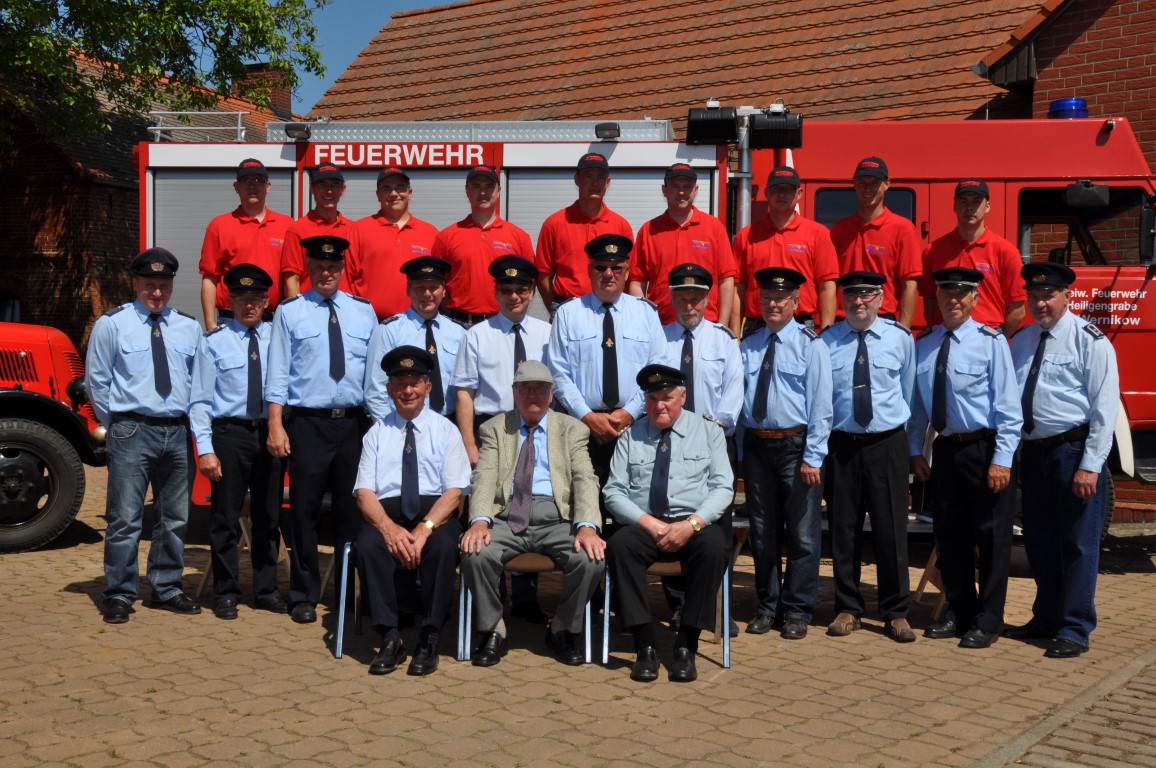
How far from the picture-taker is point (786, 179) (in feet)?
24.3

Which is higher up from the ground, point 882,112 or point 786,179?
point 882,112

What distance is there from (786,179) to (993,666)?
3189 millimetres

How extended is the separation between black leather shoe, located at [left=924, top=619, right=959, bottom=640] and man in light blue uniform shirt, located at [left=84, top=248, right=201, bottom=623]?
4147 millimetres

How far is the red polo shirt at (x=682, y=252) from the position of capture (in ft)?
24.0

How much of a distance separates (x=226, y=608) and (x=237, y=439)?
956 mm

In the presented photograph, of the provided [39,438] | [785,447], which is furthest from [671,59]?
[785,447]

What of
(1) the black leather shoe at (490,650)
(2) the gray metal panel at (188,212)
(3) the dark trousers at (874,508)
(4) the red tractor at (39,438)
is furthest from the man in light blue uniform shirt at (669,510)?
(4) the red tractor at (39,438)

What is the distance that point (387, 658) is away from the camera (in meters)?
5.61

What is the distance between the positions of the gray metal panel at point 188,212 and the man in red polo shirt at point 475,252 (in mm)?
2331

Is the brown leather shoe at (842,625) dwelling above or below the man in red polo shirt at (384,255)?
below

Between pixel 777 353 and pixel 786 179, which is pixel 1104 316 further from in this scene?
pixel 777 353

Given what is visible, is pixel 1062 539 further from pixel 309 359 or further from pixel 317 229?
pixel 317 229

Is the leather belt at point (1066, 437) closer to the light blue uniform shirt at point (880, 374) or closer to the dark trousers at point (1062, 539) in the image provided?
the dark trousers at point (1062, 539)

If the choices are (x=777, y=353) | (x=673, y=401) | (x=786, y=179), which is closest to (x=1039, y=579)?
(x=777, y=353)
